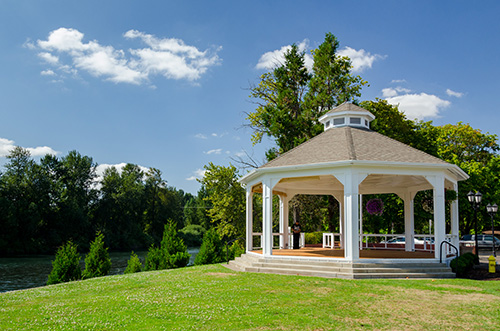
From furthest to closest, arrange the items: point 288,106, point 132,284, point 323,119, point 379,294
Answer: point 288,106 < point 323,119 < point 132,284 < point 379,294

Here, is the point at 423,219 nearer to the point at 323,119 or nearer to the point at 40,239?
the point at 323,119

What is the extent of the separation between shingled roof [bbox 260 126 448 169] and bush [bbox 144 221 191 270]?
7168 millimetres

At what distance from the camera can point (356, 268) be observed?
1339cm

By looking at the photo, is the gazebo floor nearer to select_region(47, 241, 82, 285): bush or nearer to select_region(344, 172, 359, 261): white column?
select_region(344, 172, 359, 261): white column

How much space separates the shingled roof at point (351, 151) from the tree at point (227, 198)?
56.6 feet

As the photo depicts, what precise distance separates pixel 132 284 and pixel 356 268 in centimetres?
683

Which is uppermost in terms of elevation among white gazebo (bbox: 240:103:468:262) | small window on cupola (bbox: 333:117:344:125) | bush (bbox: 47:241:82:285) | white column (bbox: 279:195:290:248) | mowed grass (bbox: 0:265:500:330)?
small window on cupola (bbox: 333:117:344:125)

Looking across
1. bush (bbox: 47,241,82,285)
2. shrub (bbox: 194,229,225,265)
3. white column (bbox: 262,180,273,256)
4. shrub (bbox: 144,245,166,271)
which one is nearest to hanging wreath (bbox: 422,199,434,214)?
shrub (bbox: 194,229,225,265)

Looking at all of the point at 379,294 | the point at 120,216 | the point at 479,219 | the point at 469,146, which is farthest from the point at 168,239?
the point at 120,216

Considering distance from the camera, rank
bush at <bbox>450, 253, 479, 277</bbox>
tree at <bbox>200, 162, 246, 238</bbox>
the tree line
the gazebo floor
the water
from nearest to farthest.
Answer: bush at <bbox>450, 253, 479, 277</bbox>, the gazebo floor, the water, tree at <bbox>200, 162, 246, 238</bbox>, the tree line

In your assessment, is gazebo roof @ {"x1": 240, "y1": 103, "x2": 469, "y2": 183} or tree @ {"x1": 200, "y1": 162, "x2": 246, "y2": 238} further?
tree @ {"x1": 200, "y1": 162, "x2": 246, "y2": 238}

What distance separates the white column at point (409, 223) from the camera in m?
19.3

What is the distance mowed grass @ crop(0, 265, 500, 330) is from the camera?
7.50m

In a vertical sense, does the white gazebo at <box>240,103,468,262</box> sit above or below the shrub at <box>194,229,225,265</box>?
above
